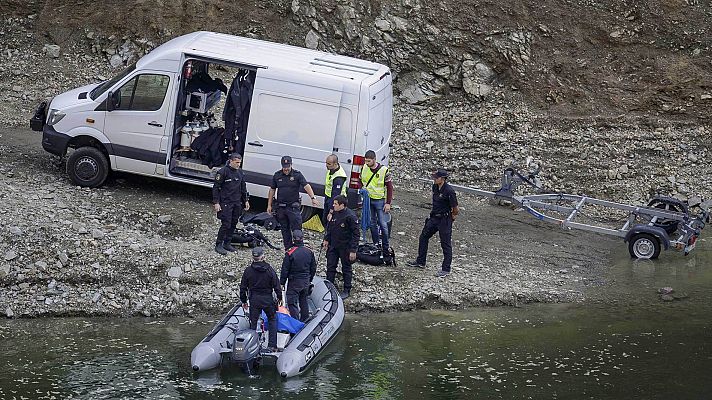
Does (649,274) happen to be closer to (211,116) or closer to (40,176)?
(211,116)

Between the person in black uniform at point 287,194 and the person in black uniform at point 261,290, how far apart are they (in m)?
2.46

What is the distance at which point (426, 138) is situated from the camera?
19703 millimetres

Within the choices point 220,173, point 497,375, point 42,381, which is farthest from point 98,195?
point 497,375

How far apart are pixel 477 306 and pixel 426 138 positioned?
6.17 metres

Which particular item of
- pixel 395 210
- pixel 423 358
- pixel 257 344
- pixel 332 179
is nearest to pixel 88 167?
pixel 332 179

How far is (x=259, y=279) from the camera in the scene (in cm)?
1191

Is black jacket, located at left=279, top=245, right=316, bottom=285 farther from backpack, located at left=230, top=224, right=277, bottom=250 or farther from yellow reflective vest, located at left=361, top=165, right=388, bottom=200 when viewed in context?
yellow reflective vest, located at left=361, top=165, right=388, bottom=200

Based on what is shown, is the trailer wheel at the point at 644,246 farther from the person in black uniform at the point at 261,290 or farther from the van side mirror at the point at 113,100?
the van side mirror at the point at 113,100

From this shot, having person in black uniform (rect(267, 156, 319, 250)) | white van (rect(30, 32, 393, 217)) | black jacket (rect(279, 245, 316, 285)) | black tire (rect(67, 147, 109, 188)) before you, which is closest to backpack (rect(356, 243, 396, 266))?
person in black uniform (rect(267, 156, 319, 250))

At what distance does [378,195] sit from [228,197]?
7.26ft

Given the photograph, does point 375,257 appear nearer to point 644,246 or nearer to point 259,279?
point 259,279

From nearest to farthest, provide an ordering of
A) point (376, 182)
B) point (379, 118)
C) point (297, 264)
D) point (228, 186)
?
point (297, 264)
point (228, 186)
point (376, 182)
point (379, 118)

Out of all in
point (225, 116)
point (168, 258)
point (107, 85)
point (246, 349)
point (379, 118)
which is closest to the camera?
point (246, 349)

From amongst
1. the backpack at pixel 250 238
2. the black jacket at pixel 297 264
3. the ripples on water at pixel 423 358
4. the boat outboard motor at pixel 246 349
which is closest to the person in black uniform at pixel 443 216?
the ripples on water at pixel 423 358
